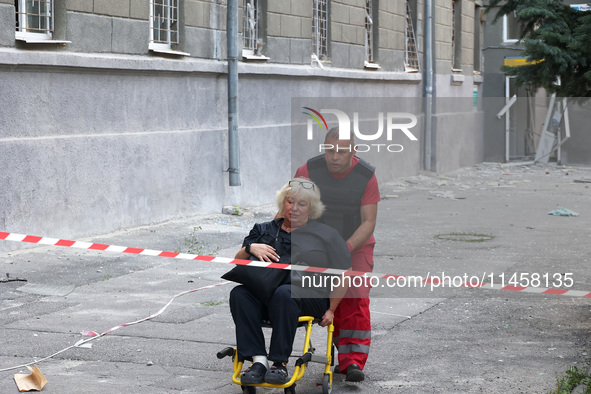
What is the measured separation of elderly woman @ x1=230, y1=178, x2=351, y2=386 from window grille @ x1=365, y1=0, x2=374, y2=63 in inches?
596

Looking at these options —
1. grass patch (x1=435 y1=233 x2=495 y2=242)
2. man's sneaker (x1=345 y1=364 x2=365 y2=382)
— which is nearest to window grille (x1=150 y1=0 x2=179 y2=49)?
grass patch (x1=435 y1=233 x2=495 y2=242)

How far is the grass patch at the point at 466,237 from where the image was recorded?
1243 cm

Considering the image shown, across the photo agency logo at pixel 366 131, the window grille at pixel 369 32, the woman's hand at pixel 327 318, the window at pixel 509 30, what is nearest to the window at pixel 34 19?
the photo agency logo at pixel 366 131

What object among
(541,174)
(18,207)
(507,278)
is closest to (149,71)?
(18,207)

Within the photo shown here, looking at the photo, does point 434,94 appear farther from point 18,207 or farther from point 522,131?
point 18,207

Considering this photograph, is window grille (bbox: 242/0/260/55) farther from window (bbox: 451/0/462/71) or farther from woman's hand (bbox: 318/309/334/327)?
window (bbox: 451/0/462/71)

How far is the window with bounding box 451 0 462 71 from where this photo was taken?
26109 millimetres

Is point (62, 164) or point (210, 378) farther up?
point (62, 164)

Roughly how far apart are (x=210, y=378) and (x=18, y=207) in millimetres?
5205

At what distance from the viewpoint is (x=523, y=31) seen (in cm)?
1659

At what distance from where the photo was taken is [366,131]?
1059cm

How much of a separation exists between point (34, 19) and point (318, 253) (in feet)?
21.7

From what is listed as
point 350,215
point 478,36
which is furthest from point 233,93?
point 478,36

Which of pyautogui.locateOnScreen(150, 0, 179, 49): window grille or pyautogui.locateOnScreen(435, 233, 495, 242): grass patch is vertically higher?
pyautogui.locateOnScreen(150, 0, 179, 49): window grille
